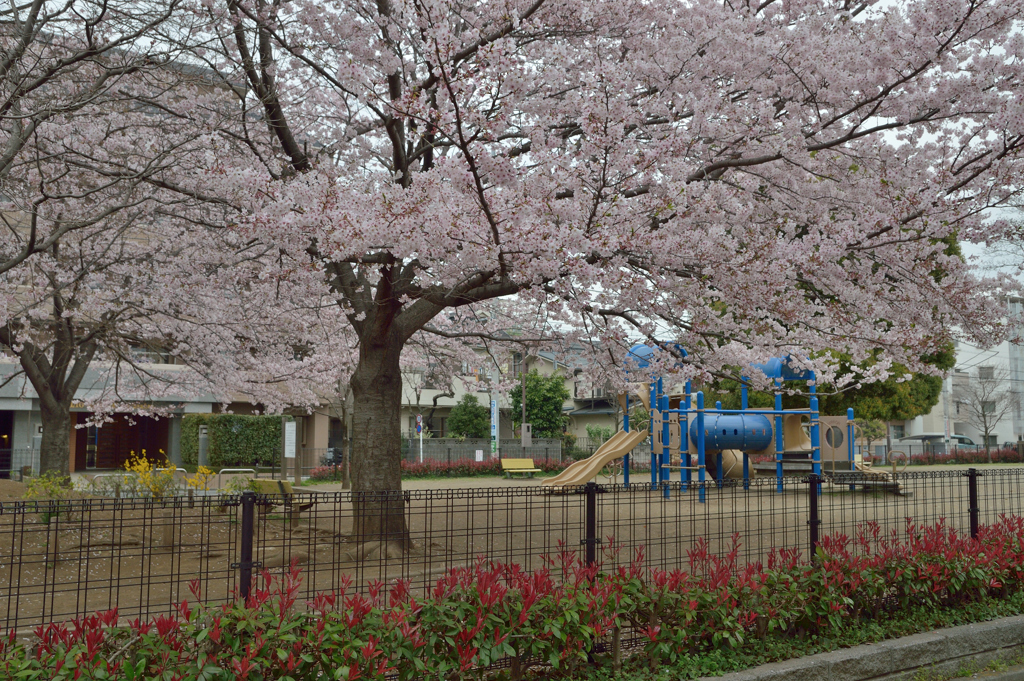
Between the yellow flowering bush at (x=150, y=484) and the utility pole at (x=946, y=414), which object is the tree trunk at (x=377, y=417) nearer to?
the yellow flowering bush at (x=150, y=484)

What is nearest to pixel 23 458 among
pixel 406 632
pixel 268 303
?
pixel 268 303

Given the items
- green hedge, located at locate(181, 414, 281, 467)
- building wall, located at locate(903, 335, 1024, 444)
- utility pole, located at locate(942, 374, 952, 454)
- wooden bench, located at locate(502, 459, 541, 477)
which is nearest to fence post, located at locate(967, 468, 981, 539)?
wooden bench, located at locate(502, 459, 541, 477)

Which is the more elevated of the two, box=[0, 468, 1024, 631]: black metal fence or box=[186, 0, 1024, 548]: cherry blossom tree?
box=[186, 0, 1024, 548]: cherry blossom tree

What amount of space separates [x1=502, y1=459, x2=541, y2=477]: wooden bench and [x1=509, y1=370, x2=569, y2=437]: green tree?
15368 millimetres

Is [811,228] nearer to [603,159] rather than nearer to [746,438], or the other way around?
[603,159]

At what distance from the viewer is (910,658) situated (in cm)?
569

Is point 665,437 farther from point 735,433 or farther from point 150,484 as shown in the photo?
point 150,484

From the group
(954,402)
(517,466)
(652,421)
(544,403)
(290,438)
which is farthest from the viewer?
(954,402)

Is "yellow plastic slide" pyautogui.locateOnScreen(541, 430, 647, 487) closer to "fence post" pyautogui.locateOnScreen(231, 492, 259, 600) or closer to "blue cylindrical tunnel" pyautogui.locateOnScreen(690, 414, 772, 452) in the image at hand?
"blue cylindrical tunnel" pyautogui.locateOnScreen(690, 414, 772, 452)

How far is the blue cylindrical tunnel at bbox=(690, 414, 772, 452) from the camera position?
1966 centimetres

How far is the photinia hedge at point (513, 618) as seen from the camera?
150 inches

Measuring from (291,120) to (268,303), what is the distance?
316cm

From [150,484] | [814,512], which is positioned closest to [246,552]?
[814,512]

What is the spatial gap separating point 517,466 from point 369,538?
23726 mm
